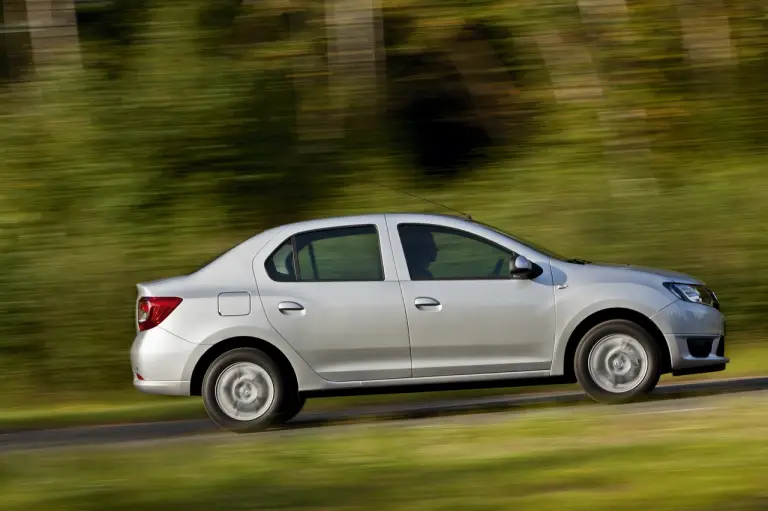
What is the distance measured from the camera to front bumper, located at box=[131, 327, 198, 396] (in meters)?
9.73

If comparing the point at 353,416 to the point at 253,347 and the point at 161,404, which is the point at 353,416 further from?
the point at 161,404

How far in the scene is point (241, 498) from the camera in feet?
23.3

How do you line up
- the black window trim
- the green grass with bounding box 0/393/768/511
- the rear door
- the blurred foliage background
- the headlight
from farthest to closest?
the blurred foliage background < the headlight < the black window trim < the rear door < the green grass with bounding box 0/393/768/511

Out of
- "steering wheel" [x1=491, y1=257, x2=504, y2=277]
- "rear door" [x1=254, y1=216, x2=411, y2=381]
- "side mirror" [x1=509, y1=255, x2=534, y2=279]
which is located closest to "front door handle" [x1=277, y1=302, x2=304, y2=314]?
"rear door" [x1=254, y1=216, x2=411, y2=381]

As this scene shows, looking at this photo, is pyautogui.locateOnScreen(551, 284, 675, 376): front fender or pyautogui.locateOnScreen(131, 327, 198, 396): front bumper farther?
pyautogui.locateOnScreen(551, 284, 675, 376): front fender

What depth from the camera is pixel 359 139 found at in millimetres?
17016

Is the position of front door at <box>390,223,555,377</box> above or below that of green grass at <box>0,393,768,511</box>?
above

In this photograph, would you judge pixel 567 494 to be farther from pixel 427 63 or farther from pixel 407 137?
pixel 427 63

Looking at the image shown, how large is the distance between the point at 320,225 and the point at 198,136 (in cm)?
650

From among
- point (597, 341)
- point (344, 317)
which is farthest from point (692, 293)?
point (344, 317)

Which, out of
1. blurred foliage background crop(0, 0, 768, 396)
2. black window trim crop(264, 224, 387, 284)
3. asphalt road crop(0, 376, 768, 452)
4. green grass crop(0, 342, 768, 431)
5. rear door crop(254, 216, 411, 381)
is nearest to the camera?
rear door crop(254, 216, 411, 381)

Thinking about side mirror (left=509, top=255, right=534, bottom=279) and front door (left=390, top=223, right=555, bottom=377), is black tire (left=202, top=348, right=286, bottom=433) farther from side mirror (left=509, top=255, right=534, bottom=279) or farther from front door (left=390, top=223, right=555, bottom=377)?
side mirror (left=509, top=255, right=534, bottom=279)

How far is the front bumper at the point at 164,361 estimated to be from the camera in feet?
31.9

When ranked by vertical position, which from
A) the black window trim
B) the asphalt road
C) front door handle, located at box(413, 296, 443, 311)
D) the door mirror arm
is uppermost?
the black window trim
